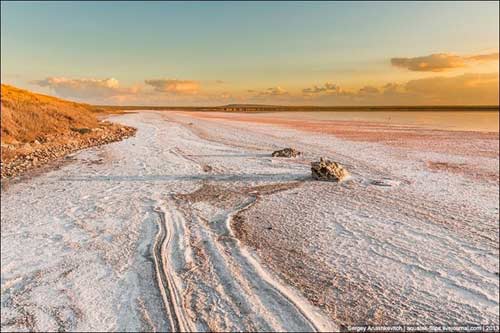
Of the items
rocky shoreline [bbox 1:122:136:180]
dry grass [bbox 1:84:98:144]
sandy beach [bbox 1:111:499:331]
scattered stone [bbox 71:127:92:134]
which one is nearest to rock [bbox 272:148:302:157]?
sandy beach [bbox 1:111:499:331]

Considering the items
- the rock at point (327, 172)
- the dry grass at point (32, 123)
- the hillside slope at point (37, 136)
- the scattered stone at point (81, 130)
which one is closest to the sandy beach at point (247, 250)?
the rock at point (327, 172)

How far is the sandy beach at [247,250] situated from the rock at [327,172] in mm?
469

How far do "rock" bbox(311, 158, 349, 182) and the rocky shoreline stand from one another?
10.7 meters

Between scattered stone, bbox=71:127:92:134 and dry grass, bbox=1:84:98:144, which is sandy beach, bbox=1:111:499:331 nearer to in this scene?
dry grass, bbox=1:84:98:144

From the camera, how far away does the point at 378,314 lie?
437 centimetres

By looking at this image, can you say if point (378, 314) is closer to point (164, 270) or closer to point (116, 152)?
point (164, 270)

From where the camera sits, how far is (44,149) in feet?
54.5

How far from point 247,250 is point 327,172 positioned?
5871mm

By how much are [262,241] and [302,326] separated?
264cm

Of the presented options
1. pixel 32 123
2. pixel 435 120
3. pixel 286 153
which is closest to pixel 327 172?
pixel 286 153

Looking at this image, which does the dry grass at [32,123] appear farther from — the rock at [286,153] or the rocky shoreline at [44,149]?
the rock at [286,153]

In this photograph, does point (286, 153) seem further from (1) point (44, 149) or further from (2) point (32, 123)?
(2) point (32, 123)

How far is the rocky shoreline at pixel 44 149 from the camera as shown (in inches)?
516

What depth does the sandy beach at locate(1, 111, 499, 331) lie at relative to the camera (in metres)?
4.39
